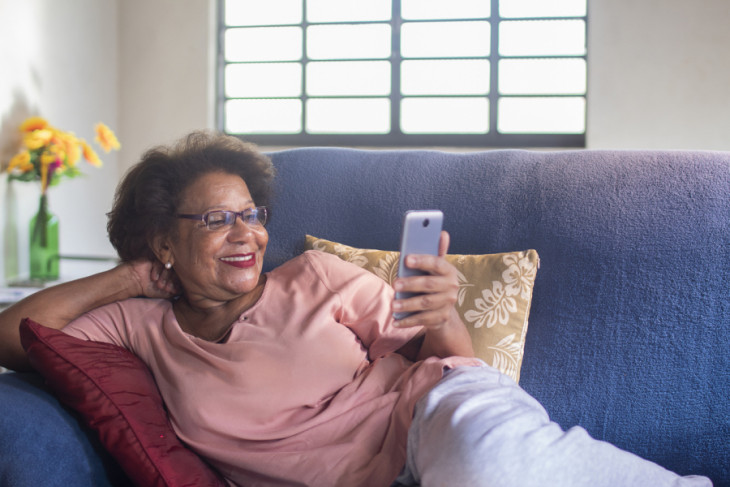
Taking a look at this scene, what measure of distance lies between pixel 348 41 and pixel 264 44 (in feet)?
1.66

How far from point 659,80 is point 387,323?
9.32ft

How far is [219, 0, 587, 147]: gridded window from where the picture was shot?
4.01m

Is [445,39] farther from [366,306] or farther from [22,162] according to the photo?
[366,306]

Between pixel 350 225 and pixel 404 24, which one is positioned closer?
pixel 350 225

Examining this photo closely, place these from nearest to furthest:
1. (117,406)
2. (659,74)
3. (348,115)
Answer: (117,406) → (659,74) → (348,115)

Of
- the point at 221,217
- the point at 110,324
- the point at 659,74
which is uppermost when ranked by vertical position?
the point at 659,74

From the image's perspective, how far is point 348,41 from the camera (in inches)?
166

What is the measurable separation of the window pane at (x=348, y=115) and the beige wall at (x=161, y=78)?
0.60 m

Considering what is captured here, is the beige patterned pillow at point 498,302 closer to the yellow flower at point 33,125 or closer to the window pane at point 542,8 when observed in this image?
the yellow flower at point 33,125

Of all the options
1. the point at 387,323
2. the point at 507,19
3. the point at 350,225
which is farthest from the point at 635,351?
the point at 507,19

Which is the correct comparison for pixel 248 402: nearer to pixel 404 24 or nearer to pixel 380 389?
pixel 380 389

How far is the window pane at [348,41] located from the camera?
165 inches

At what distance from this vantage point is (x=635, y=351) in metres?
1.47

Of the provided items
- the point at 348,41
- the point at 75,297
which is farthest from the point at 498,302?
the point at 348,41
